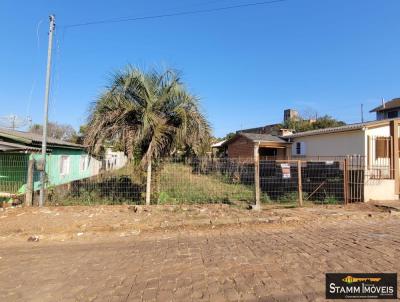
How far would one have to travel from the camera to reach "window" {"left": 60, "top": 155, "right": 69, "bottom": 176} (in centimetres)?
1625

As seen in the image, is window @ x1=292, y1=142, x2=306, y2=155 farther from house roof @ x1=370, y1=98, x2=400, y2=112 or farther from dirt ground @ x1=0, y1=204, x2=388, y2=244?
house roof @ x1=370, y1=98, x2=400, y2=112

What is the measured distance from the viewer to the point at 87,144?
934 cm

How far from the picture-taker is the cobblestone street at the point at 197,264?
12.4ft

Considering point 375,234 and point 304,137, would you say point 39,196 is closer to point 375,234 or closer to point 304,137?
point 375,234

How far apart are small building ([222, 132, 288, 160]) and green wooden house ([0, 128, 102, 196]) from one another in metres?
12.8

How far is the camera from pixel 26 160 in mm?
A: 11516

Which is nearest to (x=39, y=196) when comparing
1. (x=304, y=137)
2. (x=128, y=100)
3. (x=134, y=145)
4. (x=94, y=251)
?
(x=134, y=145)

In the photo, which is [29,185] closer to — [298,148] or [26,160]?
[26,160]

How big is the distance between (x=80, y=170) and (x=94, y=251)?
14796 mm

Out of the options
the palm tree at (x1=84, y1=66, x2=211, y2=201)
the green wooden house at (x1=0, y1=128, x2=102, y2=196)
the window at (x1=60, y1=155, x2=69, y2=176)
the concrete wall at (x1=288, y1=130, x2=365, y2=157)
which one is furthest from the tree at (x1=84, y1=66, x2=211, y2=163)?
the concrete wall at (x1=288, y1=130, x2=365, y2=157)

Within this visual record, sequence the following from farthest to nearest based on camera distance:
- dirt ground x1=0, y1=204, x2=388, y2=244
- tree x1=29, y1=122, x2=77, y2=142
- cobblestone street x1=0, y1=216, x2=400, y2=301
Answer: tree x1=29, y1=122, x2=77, y2=142 < dirt ground x1=0, y1=204, x2=388, y2=244 < cobblestone street x1=0, y1=216, x2=400, y2=301

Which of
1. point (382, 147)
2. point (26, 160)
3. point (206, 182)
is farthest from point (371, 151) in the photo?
point (26, 160)

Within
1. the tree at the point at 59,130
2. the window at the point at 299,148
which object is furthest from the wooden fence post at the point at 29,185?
the tree at the point at 59,130

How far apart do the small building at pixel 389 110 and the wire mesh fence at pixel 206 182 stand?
31.5 meters
